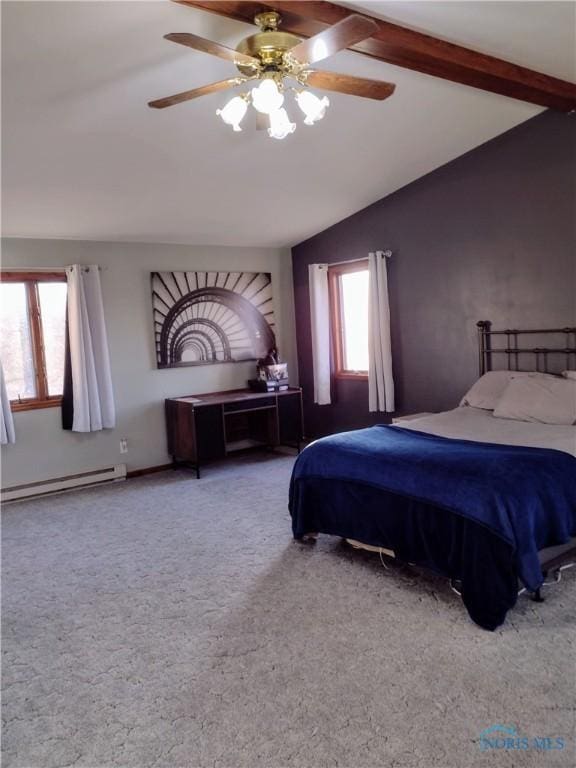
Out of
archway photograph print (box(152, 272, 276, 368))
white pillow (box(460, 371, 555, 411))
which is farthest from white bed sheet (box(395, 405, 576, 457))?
archway photograph print (box(152, 272, 276, 368))

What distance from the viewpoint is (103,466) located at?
505 centimetres

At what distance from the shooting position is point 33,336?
468cm

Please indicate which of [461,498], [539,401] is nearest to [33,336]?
[461,498]

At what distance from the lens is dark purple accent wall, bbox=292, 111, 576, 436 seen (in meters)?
3.89

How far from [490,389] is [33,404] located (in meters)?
3.68

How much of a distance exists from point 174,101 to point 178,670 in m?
2.36

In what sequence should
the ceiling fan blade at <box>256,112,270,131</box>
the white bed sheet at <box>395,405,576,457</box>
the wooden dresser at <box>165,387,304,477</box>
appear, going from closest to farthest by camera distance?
the ceiling fan blade at <box>256,112,270,131</box>
the white bed sheet at <box>395,405,576,457</box>
the wooden dresser at <box>165,387,304,477</box>

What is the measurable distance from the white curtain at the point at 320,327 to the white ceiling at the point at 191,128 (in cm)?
55

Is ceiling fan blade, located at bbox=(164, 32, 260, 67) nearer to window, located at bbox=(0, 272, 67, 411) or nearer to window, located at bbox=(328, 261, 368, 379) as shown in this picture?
window, located at bbox=(0, 272, 67, 411)

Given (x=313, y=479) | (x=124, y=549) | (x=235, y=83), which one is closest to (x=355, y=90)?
(x=235, y=83)

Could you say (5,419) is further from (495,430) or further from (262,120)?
(495,430)

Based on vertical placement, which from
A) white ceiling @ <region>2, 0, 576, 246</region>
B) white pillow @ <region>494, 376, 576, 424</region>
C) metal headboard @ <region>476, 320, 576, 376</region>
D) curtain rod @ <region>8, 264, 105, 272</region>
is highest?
white ceiling @ <region>2, 0, 576, 246</region>

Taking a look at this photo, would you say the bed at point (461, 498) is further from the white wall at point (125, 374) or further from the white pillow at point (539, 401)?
the white wall at point (125, 374)

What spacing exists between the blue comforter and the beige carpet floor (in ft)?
1.14
